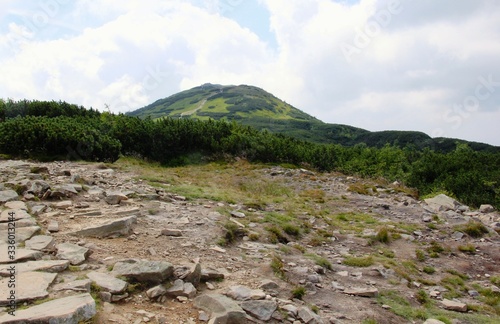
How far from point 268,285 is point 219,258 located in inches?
48.4

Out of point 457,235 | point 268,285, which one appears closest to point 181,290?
point 268,285

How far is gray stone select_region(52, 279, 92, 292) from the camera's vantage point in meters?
3.95

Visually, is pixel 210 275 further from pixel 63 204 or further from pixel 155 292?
pixel 63 204

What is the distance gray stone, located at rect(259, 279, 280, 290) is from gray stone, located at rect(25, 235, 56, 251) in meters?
3.11

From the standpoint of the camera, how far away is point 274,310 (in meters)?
Answer: 4.45

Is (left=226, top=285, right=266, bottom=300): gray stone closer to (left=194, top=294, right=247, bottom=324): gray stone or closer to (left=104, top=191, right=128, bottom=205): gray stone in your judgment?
(left=194, top=294, right=247, bottom=324): gray stone

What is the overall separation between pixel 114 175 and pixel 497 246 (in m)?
12.0

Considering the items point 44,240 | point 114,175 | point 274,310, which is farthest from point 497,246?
point 114,175

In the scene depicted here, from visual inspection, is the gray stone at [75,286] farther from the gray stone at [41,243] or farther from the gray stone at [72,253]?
the gray stone at [41,243]

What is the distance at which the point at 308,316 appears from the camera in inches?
178

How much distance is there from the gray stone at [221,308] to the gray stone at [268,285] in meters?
0.87

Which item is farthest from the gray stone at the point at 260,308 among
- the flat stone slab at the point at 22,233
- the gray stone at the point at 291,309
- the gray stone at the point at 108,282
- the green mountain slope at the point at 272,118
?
the green mountain slope at the point at 272,118

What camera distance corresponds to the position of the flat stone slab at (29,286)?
3.58m

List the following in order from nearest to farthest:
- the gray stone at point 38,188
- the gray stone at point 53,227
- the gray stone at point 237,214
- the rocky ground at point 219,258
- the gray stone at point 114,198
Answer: the rocky ground at point 219,258
the gray stone at point 53,227
the gray stone at point 38,188
the gray stone at point 114,198
the gray stone at point 237,214
